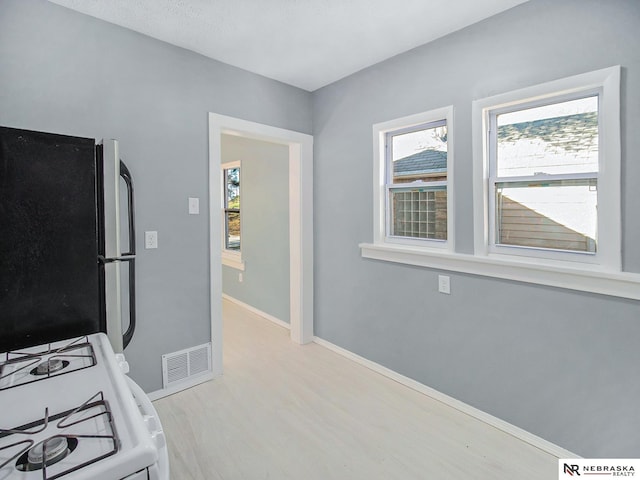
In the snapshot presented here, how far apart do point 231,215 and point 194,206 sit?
2588 mm

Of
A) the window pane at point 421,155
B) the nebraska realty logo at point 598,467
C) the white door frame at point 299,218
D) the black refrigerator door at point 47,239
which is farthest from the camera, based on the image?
the white door frame at point 299,218

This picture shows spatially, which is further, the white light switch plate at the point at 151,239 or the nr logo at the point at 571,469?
the white light switch plate at the point at 151,239

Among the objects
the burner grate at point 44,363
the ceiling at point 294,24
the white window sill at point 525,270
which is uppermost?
the ceiling at point 294,24

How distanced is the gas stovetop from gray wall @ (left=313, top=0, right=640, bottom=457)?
2.03 metres

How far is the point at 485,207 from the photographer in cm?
223

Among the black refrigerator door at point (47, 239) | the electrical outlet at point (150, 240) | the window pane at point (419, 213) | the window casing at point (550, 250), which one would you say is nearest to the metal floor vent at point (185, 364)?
the electrical outlet at point (150, 240)

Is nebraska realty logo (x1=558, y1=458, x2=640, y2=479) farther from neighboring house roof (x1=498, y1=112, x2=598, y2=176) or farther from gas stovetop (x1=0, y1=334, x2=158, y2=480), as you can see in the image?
gas stovetop (x1=0, y1=334, x2=158, y2=480)

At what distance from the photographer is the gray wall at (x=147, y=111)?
1.96m

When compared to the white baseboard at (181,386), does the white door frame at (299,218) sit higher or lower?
higher

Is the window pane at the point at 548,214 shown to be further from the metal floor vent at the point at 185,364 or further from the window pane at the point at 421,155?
the metal floor vent at the point at 185,364

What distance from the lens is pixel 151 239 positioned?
95.4 inches

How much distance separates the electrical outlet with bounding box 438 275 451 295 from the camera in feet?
7.89

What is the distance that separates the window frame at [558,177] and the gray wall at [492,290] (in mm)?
45

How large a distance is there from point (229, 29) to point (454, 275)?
7.22 feet
